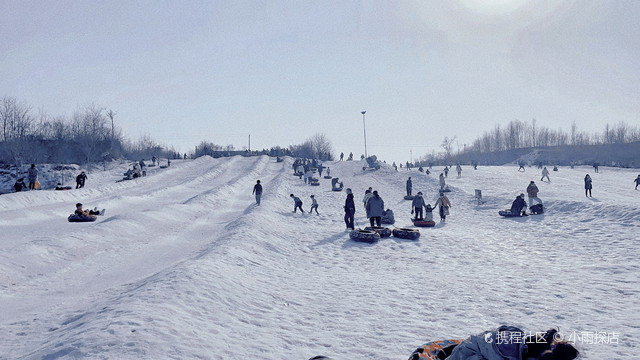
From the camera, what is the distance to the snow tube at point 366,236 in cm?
1478

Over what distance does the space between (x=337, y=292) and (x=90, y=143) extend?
6905 centimetres

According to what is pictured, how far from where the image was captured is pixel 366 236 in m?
14.8

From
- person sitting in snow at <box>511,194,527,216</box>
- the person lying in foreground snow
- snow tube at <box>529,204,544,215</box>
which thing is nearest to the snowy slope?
person sitting in snow at <box>511,194,527,216</box>

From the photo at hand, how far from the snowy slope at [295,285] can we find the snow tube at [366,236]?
1.54 feet

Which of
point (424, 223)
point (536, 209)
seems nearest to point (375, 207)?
point (424, 223)

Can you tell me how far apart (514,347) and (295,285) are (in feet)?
20.6

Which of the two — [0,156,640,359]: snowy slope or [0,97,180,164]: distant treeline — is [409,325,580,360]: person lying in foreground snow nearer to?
[0,156,640,359]: snowy slope

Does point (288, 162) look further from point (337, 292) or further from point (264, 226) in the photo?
point (337, 292)

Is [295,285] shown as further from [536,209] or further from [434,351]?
[536,209]

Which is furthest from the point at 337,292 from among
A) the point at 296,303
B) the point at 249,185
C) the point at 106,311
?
the point at 249,185

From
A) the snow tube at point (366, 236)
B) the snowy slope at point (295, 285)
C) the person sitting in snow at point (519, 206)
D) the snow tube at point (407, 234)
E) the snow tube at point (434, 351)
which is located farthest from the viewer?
the person sitting in snow at point (519, 206)

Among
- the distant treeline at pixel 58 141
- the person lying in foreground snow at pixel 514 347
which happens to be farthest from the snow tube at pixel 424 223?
the distant treeline at pixel 58 141

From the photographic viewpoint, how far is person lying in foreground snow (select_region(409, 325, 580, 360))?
13.2ft

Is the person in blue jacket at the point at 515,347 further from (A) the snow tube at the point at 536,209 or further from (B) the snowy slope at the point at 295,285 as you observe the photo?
(A) the snow tube at the point at 536,209
